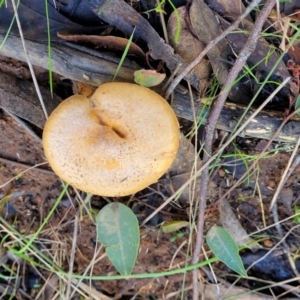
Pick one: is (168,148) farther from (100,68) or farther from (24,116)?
(24,116)

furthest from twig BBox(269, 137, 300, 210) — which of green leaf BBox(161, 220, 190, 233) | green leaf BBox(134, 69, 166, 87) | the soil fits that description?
green leaf BBox(134, 69, 166, 87)

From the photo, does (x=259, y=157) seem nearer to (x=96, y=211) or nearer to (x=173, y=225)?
(x=173, y=225)

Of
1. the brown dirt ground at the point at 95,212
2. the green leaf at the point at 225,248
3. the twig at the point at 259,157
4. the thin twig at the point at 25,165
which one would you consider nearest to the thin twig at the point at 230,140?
the twig at the point at 259,157

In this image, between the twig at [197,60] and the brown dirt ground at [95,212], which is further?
the brown dirt ground at [95,212]

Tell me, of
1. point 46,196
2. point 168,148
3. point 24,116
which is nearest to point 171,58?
point 168,148

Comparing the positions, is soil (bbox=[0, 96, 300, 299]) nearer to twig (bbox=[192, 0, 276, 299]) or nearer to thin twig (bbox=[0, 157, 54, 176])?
thin twig (bbox=[0, 157, 54, 176])

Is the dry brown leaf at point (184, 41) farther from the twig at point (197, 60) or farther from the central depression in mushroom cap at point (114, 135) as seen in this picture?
the central depression in mushroom cap at point (114, 135)
